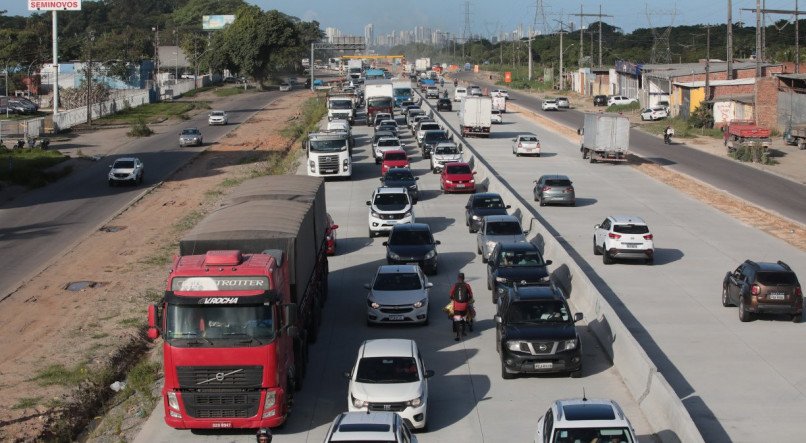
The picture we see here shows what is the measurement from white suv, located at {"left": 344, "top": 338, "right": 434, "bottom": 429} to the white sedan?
86.8m

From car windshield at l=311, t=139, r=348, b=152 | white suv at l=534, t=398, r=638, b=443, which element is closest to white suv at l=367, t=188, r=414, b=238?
car windshield at l=311, t=139, r=348, b=152

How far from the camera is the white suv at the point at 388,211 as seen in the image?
40500mm

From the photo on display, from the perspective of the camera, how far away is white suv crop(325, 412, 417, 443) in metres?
15.0

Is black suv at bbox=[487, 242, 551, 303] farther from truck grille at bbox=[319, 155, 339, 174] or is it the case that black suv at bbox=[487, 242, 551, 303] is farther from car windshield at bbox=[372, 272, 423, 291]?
truck grille at bbox=[319, 155, 339, 174]

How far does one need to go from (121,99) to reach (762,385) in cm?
10920

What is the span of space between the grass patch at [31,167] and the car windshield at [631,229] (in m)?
37.8

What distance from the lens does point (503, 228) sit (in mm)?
35844

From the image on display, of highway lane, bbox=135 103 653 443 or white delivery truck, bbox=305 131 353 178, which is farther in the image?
white delivery truck, bbox=305 131 353 178

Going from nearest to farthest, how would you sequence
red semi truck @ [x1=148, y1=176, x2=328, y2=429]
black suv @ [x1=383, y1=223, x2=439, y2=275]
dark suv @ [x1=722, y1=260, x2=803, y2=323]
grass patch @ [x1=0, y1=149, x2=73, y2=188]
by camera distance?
red semi truck @ [x1=148, y1=176, x2=328, y2=429] < dark suv @ [x1=722, y1=260, x2=803, y2=323] < black suv @ [x1=383, y1=223, x2=439, y2=275] < grass patch @ [x1=0, y1=149, x2=73, y2=188]

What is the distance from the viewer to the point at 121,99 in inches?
4811

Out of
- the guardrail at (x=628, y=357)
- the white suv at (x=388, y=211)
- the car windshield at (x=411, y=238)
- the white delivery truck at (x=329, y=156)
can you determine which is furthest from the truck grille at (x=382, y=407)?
the white delivery truck at (x=329, y=156)

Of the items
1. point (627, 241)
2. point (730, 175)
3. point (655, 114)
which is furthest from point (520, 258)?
point (655, 114)

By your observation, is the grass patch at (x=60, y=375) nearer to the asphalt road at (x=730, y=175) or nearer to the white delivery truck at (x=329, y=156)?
the asphalt road at (x=730, y=175)

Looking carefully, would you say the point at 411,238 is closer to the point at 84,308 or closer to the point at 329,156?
the point at 84,308
